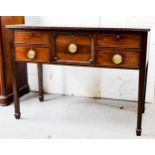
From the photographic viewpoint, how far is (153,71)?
2154 millimetres

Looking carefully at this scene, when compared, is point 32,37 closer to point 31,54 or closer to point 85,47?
point 31,54

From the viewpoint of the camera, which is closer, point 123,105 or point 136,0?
point 136,0

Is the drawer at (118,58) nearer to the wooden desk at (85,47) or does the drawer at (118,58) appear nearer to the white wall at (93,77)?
the wooden desk at (85,47)

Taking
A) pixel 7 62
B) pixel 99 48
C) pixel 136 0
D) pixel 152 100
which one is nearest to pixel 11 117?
pixel 7 62

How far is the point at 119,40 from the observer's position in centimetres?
152

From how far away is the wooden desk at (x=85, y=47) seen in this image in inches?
59.4

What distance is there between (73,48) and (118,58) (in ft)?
0.94

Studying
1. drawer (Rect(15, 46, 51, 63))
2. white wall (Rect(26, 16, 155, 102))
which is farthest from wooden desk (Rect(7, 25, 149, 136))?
white wall (Rect(26, 16, 155, 102))

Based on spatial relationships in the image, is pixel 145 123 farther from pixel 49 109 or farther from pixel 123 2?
pixel 123 2

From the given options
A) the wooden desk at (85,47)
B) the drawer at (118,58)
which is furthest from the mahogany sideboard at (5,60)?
the drawer at (118,58)

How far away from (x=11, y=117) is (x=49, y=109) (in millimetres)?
312

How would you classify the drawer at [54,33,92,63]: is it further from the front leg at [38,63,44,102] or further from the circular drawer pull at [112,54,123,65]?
the front leg at [38,63,44,102]

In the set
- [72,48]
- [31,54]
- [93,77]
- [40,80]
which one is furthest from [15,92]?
[93,77]

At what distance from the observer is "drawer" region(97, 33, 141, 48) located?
1.50m
